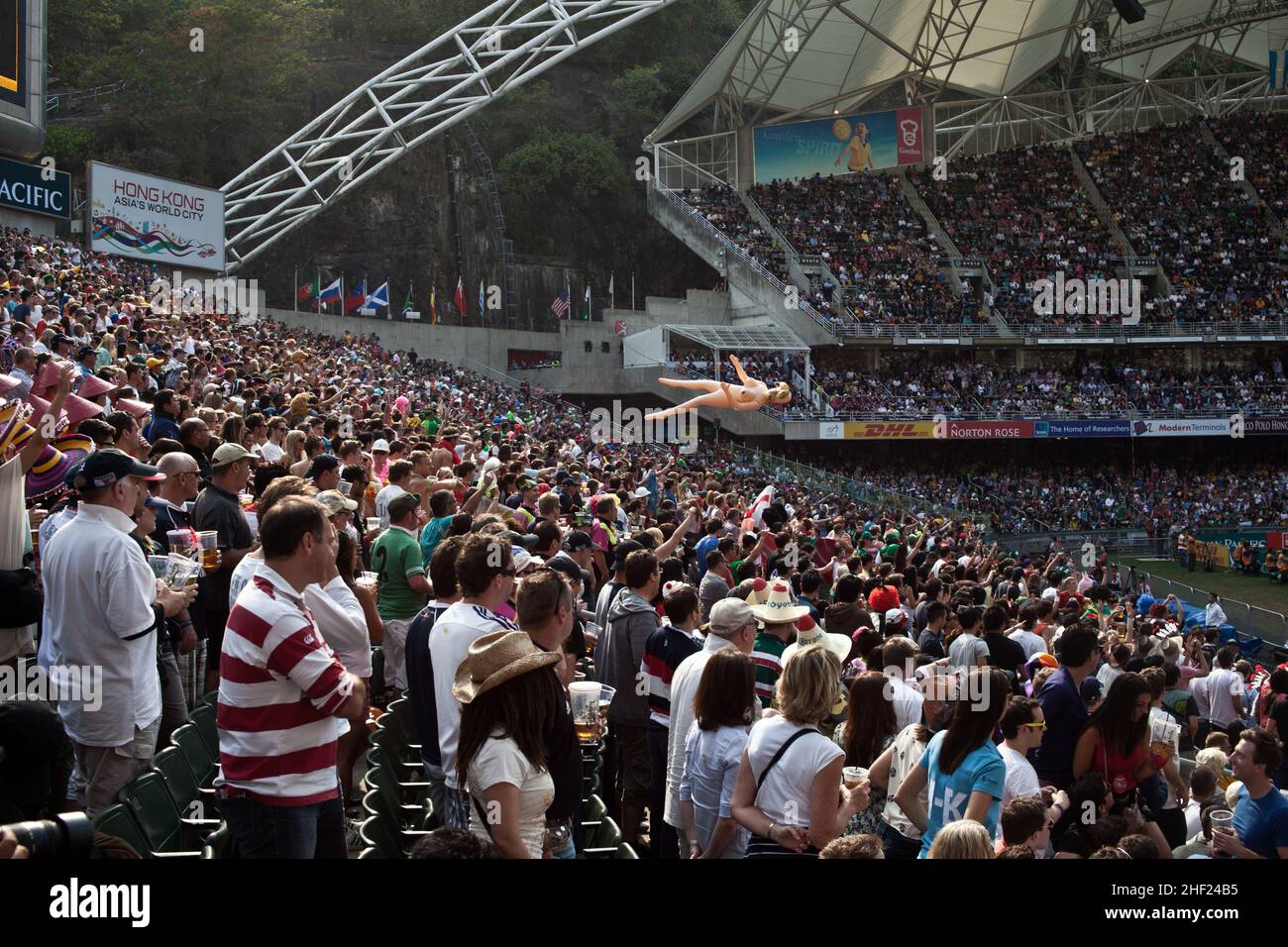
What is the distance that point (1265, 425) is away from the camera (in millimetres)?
41031

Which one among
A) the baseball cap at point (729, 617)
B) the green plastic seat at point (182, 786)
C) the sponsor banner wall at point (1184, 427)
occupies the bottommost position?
the green plastic seat at point (182, 786)

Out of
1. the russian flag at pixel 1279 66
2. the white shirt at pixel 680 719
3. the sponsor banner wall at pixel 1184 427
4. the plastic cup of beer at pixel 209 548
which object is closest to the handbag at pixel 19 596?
the plastic cup of beer at pixel 209 548

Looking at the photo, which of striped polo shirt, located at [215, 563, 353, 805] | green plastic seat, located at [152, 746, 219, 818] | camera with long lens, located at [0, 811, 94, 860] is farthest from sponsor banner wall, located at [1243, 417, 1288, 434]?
camera with long lens, located at [0, 811, 94, 860]

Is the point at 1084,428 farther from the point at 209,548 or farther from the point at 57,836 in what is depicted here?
the point at 57,836

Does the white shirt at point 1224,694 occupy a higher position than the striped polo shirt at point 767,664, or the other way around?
the striped polo shirt at point 767,664

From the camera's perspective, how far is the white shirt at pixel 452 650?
14.6 ft

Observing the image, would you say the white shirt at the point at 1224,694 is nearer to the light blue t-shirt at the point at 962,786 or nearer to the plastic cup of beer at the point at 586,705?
the light blue t-shirt at the point at 962,786

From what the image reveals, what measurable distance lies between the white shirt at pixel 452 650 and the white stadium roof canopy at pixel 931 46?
37965mm

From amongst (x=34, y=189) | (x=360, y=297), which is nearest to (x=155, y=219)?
(x=34, y=189)

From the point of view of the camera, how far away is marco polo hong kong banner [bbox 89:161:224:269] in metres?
30.8

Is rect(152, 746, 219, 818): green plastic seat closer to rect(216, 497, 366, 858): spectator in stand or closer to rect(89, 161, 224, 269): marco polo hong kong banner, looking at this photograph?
rect(216, 497, 366, 858): spectator in stand

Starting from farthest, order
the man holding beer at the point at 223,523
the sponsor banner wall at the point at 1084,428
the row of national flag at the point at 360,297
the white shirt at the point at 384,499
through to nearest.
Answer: the sponsor banner wall at the point at 1084,428
the row of national flag at the point at 360,297
the white shirt at the point at 384,499
the man holding beer at the point at 223,523

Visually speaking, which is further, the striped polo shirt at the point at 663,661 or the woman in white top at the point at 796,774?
the striped polo shirt at the point at 663,661
